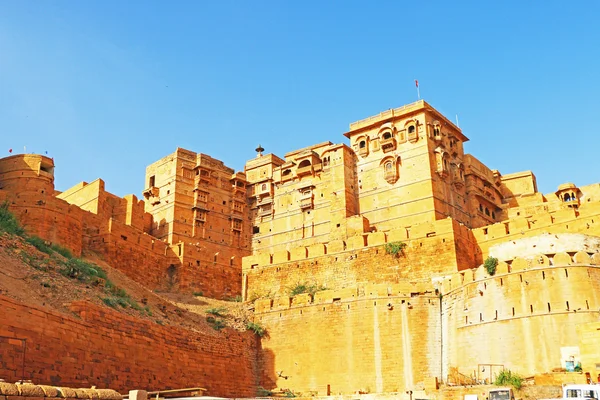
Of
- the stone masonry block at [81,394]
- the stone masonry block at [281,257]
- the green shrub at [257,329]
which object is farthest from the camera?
the stone masonry block at [281,257]

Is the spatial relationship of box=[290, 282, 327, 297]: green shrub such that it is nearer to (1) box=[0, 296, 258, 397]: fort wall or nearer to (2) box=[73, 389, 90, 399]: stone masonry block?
(1) box=[0, 296, 258, 397]: fort wall

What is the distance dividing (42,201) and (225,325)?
9.66 m

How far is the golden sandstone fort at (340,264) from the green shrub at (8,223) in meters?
0.92

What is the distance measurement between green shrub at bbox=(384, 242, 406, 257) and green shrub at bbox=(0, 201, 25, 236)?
52.3 ft

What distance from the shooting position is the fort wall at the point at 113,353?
1580 cm

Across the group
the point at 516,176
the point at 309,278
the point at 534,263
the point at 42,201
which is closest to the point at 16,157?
the point at 42,201

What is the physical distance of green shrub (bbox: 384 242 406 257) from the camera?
3131 centimetres

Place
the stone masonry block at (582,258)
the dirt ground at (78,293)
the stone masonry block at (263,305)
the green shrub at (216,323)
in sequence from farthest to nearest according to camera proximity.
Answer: the stone masonry block at (263,305) < the green shrub at (216,323) < the stone masonry block at (582,258) < the dirt ground at (78,293)

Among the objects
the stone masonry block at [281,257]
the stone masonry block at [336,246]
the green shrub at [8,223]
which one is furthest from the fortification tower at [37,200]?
the stone masonry block at [336,246]

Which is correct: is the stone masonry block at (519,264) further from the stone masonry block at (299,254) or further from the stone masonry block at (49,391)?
the stone masonry block at (49,391)

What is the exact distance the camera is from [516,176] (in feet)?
151

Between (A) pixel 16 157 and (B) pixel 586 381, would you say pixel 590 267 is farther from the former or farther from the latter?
(A) pixel 16 157

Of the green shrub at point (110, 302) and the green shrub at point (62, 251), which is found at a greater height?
the green shrub at point (62, 251)

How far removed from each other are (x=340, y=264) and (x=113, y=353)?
15.6 metres
